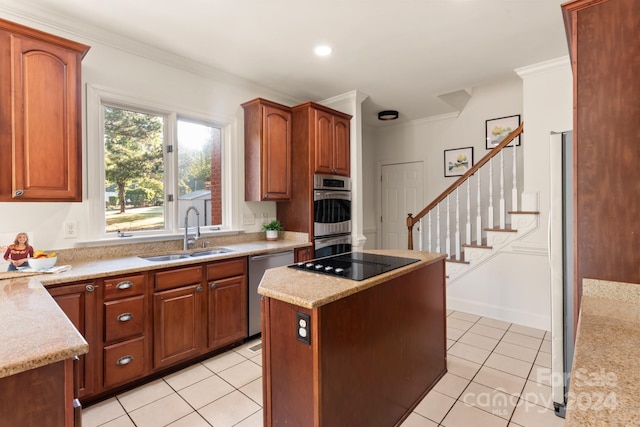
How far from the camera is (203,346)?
2574 millimetres

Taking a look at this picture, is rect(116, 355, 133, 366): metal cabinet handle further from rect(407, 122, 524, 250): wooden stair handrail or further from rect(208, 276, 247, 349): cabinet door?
rect(407, 122, 524, 250): wooden stair handrail

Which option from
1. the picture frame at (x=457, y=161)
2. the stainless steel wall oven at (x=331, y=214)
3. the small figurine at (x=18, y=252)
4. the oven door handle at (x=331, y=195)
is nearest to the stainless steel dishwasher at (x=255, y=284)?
the stainless steel wall oven at (x=331, y=214)

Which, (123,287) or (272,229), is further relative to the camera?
(272,229)

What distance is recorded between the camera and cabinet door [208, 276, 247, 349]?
2.64 metres

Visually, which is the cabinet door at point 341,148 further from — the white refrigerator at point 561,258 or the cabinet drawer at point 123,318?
the cabinet drawer at point 123,318

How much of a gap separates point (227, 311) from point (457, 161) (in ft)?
12.7

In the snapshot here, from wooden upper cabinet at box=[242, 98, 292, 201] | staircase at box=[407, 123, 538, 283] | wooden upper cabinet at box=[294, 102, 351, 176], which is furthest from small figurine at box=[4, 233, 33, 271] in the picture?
staircase at box=[407, 123, 538, 283]

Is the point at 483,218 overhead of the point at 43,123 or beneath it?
beneath

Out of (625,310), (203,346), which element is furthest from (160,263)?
(625,310)

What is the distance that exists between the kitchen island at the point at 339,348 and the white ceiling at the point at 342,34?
1872 mm

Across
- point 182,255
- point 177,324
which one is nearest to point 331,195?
point 182,255

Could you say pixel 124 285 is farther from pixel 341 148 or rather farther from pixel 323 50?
pixel 341 148

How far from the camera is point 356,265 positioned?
6.51 ft

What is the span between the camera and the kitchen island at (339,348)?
138 centimetres
